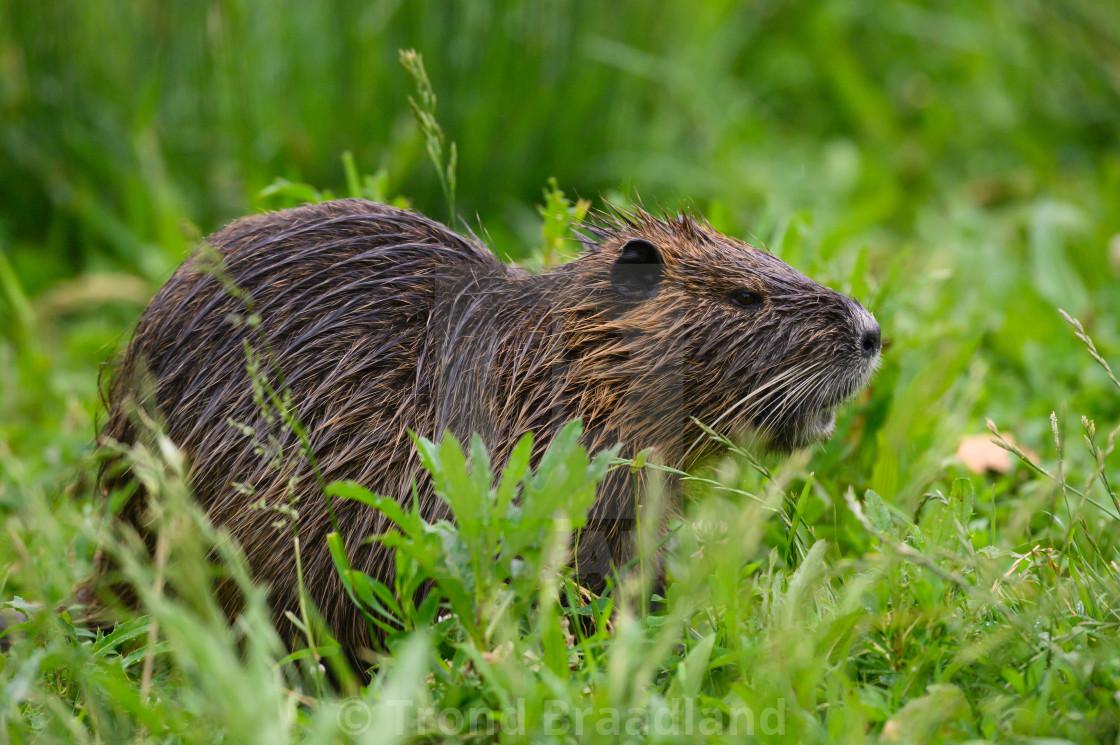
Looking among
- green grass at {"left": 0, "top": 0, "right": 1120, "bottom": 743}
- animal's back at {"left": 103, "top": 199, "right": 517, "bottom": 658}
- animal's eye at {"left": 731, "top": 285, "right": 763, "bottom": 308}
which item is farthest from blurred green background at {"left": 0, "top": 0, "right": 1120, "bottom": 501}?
animal's back at {"left": 103, "top": 199, "right": 517, "bottom": 658}

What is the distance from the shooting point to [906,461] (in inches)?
106

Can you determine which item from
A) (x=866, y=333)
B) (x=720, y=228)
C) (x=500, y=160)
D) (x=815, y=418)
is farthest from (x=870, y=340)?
(x=500, y=160)

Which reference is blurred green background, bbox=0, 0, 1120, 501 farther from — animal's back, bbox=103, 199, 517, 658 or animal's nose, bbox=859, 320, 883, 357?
animal's back, bbox=103, 199, 517, 658

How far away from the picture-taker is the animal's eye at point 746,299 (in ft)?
7.36

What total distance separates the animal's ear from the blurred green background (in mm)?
898

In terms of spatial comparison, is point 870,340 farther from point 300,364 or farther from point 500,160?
point 500,160

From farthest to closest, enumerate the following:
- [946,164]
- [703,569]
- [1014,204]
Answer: [946,164]
[1014,204]
[703,569]

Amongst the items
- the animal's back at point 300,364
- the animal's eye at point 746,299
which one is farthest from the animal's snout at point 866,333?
the animal's back at point 300,364

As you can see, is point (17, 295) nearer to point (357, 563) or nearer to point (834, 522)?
point (357, 563)

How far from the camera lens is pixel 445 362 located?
2.14 m

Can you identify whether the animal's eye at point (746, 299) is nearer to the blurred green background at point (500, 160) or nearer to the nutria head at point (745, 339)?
the nutria head at point (745, 339)

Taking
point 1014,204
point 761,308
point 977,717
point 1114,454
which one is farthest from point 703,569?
point 1014,204

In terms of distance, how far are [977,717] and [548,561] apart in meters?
0.74

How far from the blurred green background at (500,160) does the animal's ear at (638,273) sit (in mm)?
898
